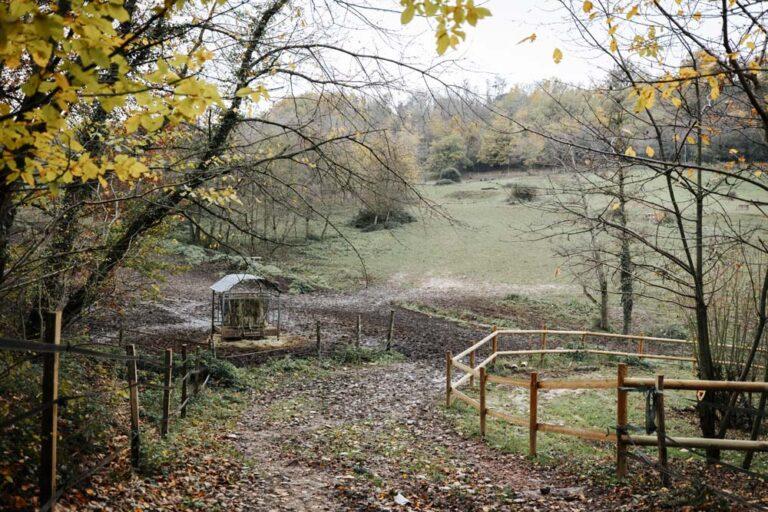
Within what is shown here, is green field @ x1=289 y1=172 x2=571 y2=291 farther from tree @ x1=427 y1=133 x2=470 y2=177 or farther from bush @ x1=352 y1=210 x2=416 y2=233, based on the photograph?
tree @ x1=427 y1=133 x2=470 y2=177

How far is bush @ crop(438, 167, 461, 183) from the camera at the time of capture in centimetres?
6038

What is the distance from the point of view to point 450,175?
6066 centimetres

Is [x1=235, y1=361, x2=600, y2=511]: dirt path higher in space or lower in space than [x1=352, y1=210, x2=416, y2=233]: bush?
lower

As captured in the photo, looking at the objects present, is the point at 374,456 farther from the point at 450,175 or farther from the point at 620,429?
the point at 450,175

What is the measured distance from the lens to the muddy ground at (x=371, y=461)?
18.5 ft

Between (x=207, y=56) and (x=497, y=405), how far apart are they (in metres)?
9.23

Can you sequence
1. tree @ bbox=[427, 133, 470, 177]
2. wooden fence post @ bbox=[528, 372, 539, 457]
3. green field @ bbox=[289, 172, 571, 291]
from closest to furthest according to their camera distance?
1. wooden fence post @ bbox=[528, 372, 539, 457]
2. green field @ bbox=[289, 172, 571, 291]
3. tree @ bbox=[427, 133, 470, 177]

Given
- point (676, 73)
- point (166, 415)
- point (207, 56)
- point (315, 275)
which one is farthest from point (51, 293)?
point (315, 275)

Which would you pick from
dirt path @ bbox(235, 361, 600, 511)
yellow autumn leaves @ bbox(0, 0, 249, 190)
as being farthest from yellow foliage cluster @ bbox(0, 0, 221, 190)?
dirt path @ bbox(235, 361, 600, 511)

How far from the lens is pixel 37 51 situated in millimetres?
2816

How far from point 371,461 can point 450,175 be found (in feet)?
181

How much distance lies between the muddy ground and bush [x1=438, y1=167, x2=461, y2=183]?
46.5m

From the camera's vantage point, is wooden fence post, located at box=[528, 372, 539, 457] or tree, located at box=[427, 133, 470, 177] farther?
tree, located at box=[427, 133, 470, 177]

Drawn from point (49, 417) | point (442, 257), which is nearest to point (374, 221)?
point (442, 257)
